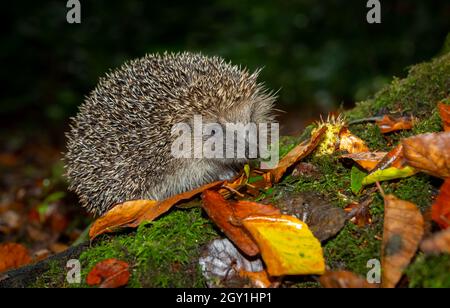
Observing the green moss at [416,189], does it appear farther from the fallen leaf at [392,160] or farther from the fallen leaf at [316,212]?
the fallen leaf at [316,212]

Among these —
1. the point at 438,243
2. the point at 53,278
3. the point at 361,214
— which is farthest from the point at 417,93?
the point at 53,278

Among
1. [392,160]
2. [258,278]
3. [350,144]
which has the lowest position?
[258,278]

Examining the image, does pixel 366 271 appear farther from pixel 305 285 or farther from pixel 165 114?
pixel 165 114

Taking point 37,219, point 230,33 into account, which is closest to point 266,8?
point 230,33

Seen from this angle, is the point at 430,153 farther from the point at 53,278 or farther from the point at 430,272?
the point at 53,278

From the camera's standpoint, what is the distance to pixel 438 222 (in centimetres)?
303

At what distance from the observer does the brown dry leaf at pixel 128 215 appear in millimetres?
3916

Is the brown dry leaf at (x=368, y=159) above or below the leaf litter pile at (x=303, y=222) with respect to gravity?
above

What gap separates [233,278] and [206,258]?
0.25 meters

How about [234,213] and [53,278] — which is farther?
[53,278]

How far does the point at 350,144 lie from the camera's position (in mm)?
4340

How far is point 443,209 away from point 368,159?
887mm

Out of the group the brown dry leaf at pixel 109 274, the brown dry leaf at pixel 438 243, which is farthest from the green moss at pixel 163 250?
the brown dry leaf at pixel 438 243

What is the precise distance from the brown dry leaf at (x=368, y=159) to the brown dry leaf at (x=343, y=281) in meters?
1.04
